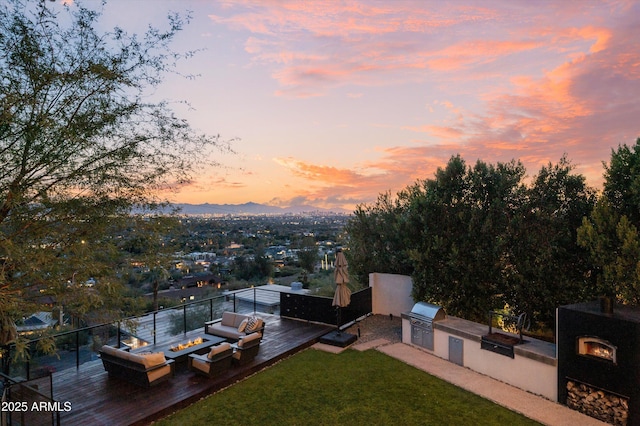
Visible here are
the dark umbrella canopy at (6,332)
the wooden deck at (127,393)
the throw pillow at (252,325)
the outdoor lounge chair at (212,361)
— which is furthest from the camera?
the throw pillow at (252,325)

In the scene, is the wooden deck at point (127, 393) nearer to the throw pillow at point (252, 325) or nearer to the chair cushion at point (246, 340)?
the chair cushion at point (246, 340)

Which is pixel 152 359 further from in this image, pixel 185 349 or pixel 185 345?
pixel 185 345

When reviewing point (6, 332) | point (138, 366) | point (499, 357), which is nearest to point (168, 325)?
point (138, 366)

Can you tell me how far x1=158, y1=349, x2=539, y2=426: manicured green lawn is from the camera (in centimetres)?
590

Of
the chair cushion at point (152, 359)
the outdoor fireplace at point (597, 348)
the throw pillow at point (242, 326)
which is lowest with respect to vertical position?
the throw pillow at point (242, 326)

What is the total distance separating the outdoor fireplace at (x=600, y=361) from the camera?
5695mm

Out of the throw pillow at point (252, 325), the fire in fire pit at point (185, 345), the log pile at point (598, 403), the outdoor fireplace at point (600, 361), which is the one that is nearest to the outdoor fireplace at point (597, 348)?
the outdoor fireplace at point (600, 361)

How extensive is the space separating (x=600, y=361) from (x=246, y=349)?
6.70 m

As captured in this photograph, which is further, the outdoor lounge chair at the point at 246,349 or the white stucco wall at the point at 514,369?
the outdoor lounge chair at the point at 246,349

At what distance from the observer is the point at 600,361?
603cm

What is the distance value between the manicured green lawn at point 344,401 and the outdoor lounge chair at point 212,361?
0.48m

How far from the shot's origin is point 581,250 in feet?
31.7

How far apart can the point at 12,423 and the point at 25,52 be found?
4844mm

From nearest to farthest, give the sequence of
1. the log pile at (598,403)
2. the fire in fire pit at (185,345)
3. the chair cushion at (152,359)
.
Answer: the log pile at (598,403), the chair cushion at (152,359), the fire in fire pit at (185,345)
